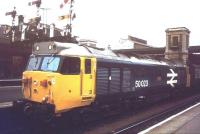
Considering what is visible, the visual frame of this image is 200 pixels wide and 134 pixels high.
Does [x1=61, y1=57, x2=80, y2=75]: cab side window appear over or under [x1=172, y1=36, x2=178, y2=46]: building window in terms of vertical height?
under

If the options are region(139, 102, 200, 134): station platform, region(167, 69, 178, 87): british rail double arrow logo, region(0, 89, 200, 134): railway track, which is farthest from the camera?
region(167, 69, 178, 87): british rail double arrow logo

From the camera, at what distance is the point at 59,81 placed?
12250mm

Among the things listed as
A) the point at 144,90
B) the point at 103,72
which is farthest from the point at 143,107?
the point at 103,72

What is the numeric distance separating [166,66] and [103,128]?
10.8m

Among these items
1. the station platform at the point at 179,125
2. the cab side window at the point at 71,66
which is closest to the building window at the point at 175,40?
the station platform at the point at 179,125

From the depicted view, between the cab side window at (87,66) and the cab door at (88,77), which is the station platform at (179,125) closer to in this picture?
the cab door at (88,77)

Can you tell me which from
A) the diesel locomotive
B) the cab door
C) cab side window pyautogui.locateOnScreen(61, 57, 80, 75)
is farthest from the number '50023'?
cab side window pyautogui.locateOnScreen(61, 57, 80, 75)

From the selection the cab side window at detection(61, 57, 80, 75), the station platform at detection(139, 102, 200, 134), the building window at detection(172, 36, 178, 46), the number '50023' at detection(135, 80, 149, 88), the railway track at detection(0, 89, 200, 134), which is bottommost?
the station platform at detection(139, 102, 200, 134)

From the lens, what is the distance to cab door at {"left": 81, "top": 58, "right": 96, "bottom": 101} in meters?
13.4

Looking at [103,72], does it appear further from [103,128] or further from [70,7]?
[70,7]

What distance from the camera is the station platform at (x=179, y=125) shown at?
559 inches

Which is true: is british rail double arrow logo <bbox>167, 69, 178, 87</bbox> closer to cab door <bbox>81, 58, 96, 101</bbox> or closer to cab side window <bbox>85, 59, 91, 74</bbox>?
cab door <bbox>81, 58, 96, 101</bbox>

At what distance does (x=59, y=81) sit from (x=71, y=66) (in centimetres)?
93

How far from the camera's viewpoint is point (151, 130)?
1439 cm
